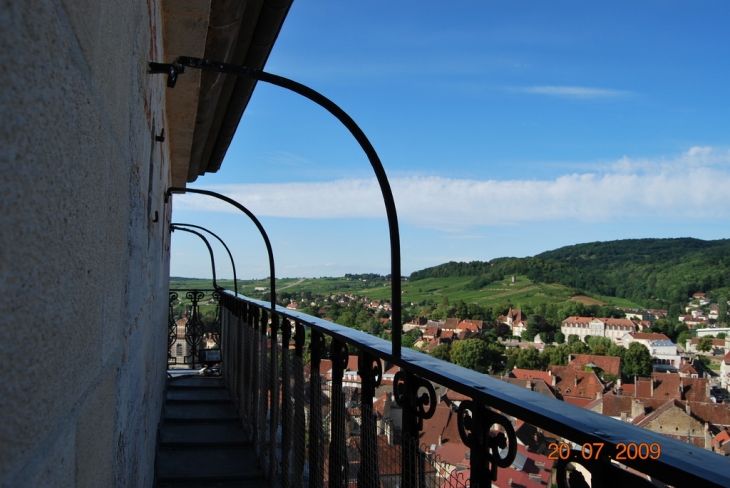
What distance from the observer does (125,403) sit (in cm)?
136

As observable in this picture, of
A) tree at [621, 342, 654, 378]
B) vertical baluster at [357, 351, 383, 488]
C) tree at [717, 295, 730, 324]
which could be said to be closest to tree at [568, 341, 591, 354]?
tree at [621, 342, 654, 378]

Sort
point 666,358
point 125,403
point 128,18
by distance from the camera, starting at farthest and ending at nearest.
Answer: point 666,358 → point 125,403 → point 128,18

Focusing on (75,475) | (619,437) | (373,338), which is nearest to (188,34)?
(373,338)

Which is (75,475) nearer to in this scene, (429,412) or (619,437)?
(619,437)

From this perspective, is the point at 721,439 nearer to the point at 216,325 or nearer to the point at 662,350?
the point at 216,325

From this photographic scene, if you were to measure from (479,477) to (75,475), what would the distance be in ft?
2.74

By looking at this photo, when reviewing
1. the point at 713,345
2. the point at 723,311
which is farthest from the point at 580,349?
the point at 723,311

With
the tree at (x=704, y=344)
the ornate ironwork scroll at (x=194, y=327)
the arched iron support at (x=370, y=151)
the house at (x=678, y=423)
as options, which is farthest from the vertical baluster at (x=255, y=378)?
the tree at (x=704, y=344)

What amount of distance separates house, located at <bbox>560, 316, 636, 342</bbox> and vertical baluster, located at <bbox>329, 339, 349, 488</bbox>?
2985 cm

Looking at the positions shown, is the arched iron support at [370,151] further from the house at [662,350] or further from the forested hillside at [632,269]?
the house at [662,350]

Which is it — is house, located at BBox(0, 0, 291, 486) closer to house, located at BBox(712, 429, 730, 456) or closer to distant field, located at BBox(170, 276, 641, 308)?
house, located at BBox(712, 429, 730, 456)


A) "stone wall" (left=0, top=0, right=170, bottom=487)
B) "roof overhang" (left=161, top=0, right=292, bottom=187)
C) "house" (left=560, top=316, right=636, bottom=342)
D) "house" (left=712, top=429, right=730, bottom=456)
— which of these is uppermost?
"roof overhang" (left=161, top=0, right=292, bottom=187)

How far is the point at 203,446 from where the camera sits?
4.07m

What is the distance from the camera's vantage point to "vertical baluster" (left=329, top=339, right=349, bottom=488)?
219 centimetres
